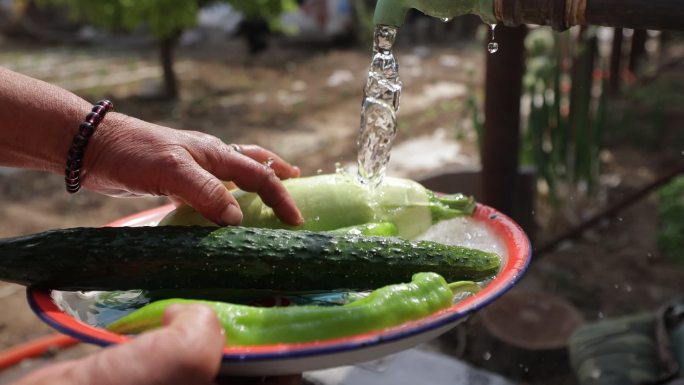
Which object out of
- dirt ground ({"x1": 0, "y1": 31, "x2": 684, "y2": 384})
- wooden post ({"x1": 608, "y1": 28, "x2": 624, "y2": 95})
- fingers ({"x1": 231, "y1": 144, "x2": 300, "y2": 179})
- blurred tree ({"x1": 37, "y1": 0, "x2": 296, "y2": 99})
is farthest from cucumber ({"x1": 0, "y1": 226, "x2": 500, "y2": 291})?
blurred tree ({"x1": 37, "y1": 0, "x2": 296, "y2": 99})

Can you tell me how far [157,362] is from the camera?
1.09m

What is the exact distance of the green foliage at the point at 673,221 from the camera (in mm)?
3969

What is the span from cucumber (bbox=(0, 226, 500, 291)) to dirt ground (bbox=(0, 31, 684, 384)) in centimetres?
202

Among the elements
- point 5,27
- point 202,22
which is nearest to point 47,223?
point 202,22

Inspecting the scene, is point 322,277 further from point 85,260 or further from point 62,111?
point 62,111

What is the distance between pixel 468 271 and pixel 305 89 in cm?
799

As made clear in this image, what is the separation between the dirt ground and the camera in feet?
13.1

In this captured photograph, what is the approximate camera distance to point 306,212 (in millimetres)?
1842

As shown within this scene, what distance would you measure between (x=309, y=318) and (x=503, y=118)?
98.6 inches

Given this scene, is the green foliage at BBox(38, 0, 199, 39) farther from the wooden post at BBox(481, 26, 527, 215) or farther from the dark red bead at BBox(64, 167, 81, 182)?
the dark red bead at BBox(64, 167, 81, 182)

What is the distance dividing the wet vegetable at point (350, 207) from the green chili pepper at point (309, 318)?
46 centimetres

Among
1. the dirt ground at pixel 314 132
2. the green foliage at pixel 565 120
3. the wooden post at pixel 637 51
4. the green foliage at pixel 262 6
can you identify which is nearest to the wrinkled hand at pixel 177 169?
the dirt ground at pixel 314 132

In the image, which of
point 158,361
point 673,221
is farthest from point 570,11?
point 673,221

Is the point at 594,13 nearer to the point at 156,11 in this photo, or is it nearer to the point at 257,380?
the point at 257,380
